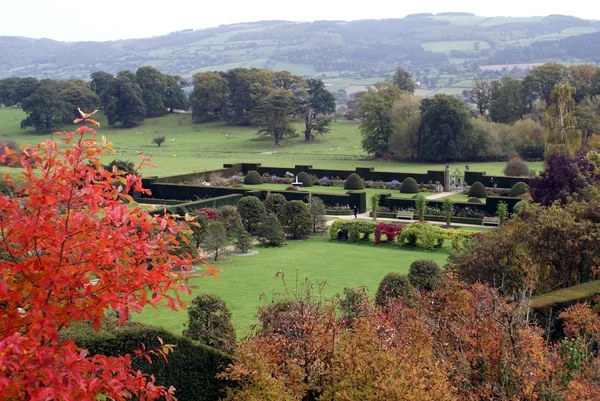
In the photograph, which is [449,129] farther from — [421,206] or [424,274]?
[424,274]

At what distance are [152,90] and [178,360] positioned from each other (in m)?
79.6

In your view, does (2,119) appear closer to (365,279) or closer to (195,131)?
(195,131)

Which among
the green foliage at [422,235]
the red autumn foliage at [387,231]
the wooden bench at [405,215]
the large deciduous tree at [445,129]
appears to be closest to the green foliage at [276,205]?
the red autumn foliage at [387,231]

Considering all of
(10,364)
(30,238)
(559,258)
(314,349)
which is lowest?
Answer: (559,258)

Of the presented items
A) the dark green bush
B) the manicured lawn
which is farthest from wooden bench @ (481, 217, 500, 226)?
the dark green bush

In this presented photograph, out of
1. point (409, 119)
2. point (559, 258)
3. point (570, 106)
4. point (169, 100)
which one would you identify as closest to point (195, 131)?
point (169, 100)

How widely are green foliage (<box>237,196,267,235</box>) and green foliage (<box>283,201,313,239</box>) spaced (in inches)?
35.2

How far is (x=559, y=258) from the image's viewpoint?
15.6 meters

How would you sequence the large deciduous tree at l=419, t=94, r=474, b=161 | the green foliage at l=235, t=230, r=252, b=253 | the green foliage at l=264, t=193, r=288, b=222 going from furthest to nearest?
the large deciduous tree at l=419, t=94, r=474, b=161 < the green foliage at l=264, t=193, r=288, b=222 < the green foliage at l=235, t=230, r=252, b=253

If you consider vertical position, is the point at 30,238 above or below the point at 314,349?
above

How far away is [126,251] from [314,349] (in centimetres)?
323

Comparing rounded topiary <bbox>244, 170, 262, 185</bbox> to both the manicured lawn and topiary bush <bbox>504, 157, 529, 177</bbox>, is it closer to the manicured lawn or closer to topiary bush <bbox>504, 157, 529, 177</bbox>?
topiary bush <bbox>504, 157, 529, 177</bbox>

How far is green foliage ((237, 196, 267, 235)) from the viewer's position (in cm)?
2798

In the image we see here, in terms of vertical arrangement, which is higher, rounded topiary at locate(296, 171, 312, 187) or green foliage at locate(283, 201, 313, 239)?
green foliage at locate(283, 201, 313, 239)
